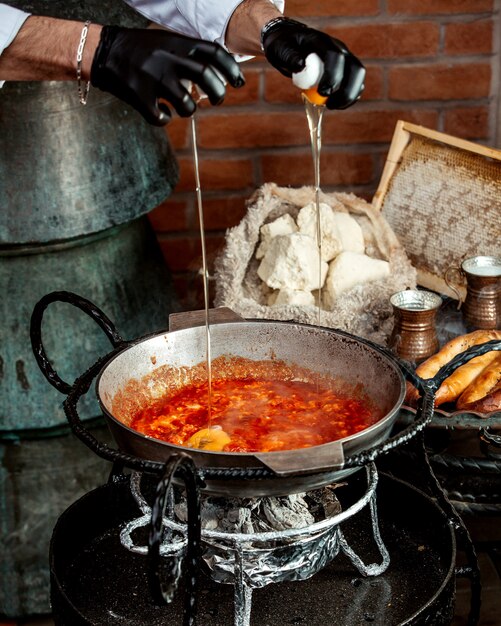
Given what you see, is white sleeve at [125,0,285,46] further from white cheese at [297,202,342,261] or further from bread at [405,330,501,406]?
bread at [405,330,501,406]

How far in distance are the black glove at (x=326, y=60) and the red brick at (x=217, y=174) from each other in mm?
1527

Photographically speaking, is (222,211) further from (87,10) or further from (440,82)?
(87,10)

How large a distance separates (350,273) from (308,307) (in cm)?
24

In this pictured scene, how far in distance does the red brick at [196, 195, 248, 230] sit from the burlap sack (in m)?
0.48

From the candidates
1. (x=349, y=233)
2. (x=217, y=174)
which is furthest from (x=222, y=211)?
(x=349, y=233)

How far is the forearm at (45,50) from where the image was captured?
1792 mm

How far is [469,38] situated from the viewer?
3.27 m

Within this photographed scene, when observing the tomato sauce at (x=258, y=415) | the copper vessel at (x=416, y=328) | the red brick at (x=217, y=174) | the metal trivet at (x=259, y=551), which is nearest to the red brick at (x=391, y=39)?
the red brick at (x=217, y=174)

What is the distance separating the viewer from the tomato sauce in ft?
5.75

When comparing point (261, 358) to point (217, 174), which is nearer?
point (261, 358)

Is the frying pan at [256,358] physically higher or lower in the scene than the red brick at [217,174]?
lower

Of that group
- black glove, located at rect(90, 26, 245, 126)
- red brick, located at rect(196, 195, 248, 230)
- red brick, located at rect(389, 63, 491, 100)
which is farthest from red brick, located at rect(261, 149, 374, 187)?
black glove, located at rect(90, 26, 245, 126)

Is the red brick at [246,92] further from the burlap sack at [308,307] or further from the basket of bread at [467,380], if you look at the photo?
the basket of bread at [467,380]

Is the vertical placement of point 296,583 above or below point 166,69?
below
